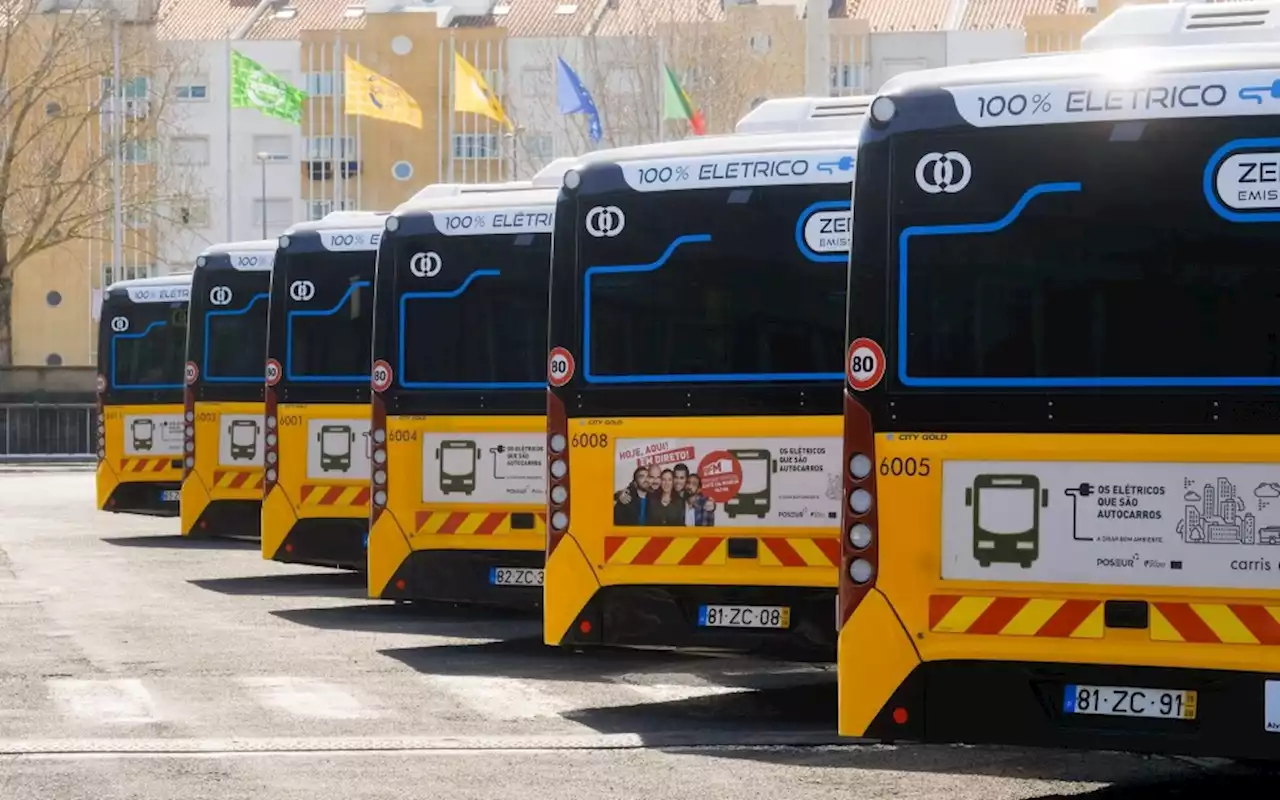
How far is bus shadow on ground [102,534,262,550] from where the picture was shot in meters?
26.5

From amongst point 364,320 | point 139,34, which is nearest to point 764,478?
point 364,320

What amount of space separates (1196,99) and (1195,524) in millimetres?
1364

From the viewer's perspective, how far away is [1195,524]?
834 cm

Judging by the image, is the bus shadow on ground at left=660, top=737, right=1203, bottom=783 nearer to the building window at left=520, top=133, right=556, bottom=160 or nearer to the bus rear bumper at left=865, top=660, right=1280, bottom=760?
the bus rear bumper at left=865, top=660, right=1280, bottom=760

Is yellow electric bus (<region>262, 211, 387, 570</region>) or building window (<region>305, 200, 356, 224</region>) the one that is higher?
building window (<region>305, 200, 356, 224</region>)

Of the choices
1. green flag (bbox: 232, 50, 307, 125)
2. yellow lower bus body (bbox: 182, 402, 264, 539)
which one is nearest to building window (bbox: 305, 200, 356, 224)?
green flag (bbox: 232, 50, 307, 125)

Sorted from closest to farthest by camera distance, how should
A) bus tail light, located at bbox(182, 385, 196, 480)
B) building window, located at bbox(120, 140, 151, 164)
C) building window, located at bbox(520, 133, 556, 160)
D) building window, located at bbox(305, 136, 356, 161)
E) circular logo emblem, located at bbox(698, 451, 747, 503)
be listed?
circular logo emblem, located at bbox(698, 451, 747, 503)
bus tail light, located at bbox(182, 385, 196, 480)
building window, located at bbox(120, 140, 151, 164)
building window, located at bbox(520, 133, 556, 160)
building window, located at bbox(305, 136, 356, 161)

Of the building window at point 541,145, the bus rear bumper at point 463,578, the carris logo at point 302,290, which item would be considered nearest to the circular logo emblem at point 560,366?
the bus rear bumper at point 463,578

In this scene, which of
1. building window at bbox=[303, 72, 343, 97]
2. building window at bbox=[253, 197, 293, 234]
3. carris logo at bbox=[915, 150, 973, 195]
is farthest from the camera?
building window at bbox=[253, 197, 293, 234]

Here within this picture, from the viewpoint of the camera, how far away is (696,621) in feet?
39.3

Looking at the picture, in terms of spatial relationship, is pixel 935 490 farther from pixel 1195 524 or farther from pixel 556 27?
pixel 556 27

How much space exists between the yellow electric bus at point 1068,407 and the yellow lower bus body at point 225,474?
47.9 feet

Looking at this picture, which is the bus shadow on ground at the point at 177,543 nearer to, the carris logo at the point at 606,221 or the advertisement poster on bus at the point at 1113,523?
the carris logo at the point at 606,221

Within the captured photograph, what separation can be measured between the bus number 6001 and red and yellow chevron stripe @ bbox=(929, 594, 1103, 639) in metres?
0.42
